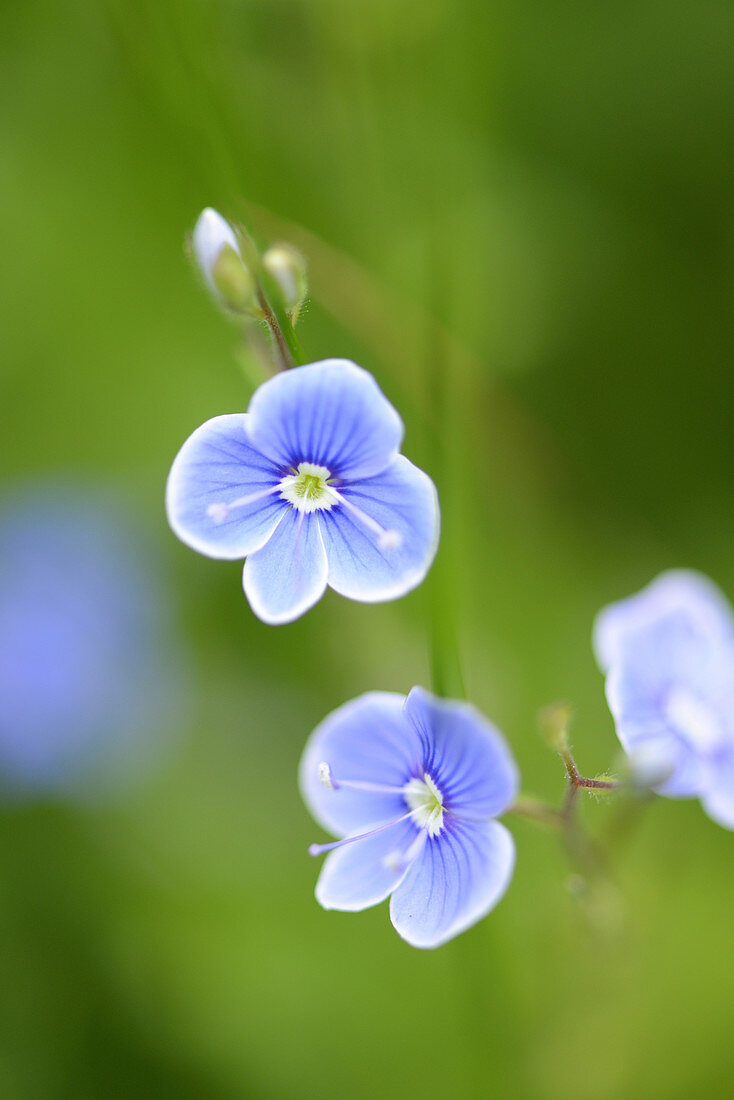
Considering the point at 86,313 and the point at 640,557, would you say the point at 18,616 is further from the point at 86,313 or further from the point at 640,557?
the point at 640,557

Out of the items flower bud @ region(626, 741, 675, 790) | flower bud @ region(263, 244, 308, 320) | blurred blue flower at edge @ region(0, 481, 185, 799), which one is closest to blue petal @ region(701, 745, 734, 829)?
flower bud @ region(626, 741, 675, 790)

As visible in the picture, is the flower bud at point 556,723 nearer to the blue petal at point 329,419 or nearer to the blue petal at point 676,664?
the blue petal at point 676,664

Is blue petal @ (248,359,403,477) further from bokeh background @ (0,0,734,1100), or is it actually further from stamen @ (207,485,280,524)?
bokeh background @ (0,0,734,1100)

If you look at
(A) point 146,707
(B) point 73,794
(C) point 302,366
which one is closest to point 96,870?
(B) point 73,794

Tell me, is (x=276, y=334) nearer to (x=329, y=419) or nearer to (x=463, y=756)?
(x=329, y=419)

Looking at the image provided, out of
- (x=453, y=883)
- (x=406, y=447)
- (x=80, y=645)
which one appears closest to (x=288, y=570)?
(x=453, y=883)
